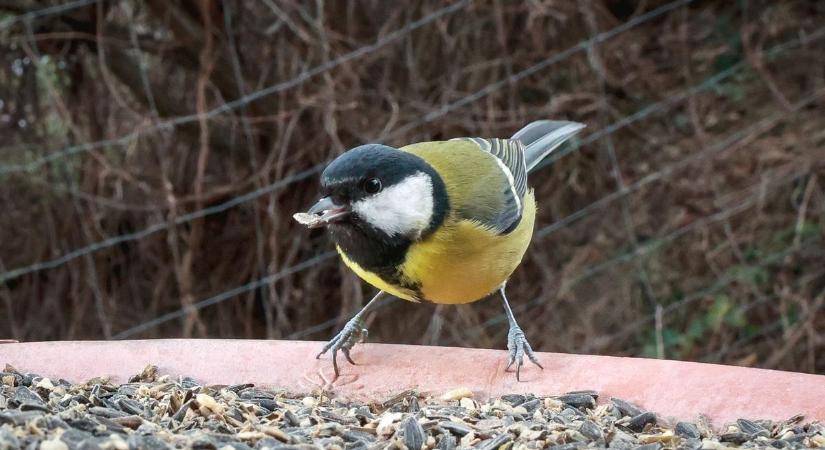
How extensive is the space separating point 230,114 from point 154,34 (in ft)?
1.31

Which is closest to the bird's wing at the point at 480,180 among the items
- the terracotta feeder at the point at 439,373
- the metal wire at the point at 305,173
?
the terracotta feeder at the point at 439,373

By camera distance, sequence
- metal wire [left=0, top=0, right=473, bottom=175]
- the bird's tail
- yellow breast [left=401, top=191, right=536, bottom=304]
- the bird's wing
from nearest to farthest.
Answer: yellow breast [left=401, top=191, right=536, bottom=304]
the bird's wing
the bird's tail
metal wire [left=0, top=0, right=473, bottom=175]

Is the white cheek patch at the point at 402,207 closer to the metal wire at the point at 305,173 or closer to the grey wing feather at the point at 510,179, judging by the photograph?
the grey wing feather at the point at 510,179

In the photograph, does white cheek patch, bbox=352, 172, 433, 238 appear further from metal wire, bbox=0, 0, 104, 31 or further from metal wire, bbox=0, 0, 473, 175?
metal wire, bbox=0, 0, 104, 31

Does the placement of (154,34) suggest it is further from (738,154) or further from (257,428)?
(257,428)

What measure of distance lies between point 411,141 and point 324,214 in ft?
5.29

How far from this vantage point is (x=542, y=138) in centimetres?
252

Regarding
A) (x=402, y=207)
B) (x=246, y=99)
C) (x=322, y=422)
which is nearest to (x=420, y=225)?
(x=402, y=207)

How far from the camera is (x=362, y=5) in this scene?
10.8 ft

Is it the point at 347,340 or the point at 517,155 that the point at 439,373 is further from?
the point at 517,155

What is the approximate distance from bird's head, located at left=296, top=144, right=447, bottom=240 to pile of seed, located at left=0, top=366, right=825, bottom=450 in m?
0.29

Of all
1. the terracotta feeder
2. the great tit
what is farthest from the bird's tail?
the terracotta feeder

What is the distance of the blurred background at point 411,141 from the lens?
326cm

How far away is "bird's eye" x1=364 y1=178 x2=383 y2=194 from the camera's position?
1647 millimetres
